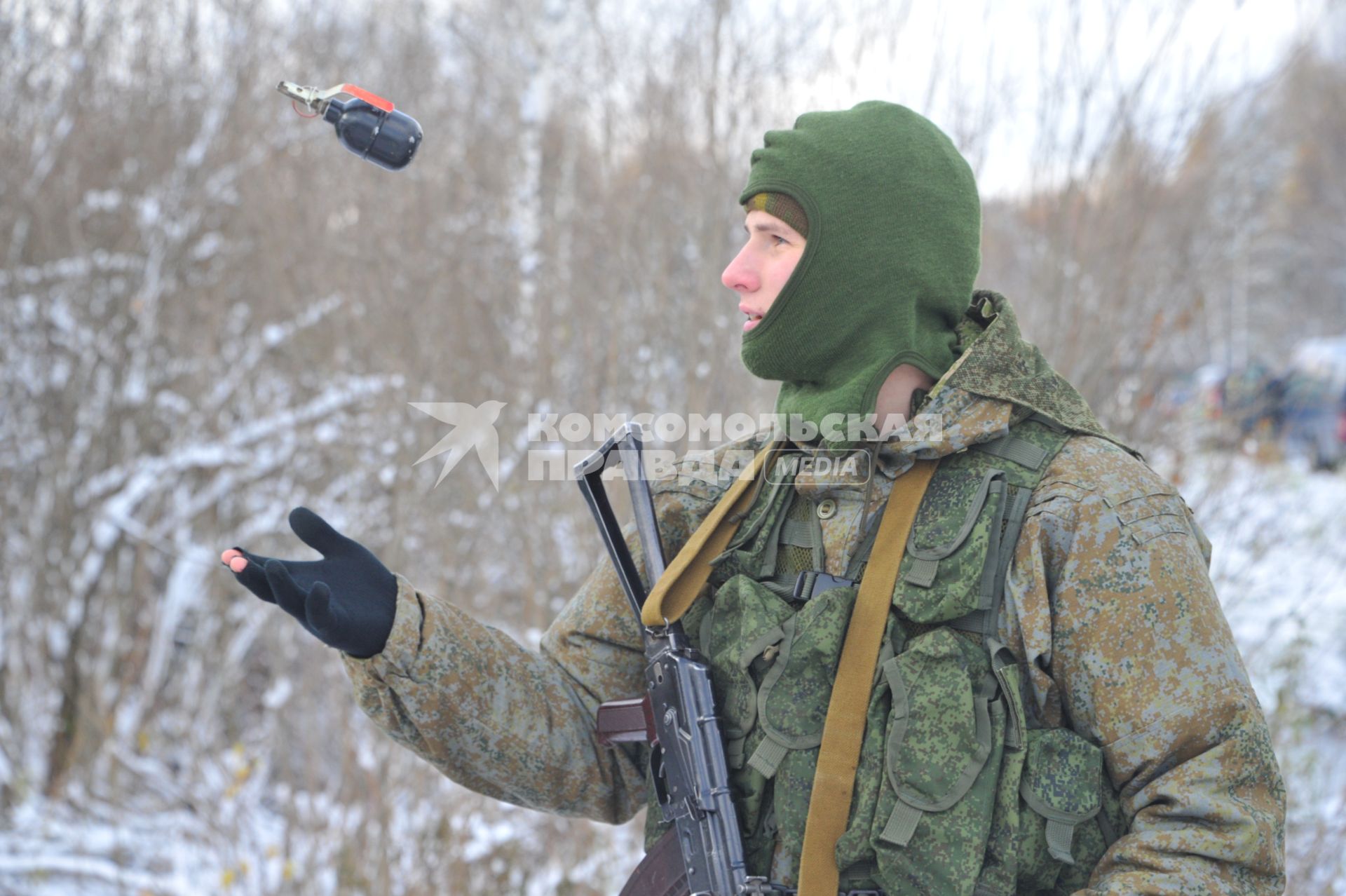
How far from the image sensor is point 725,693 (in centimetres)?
167

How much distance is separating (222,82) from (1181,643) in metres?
7.09

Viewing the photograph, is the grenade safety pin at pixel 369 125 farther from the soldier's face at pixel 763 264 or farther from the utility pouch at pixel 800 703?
the utility pouch at pixel 800 703

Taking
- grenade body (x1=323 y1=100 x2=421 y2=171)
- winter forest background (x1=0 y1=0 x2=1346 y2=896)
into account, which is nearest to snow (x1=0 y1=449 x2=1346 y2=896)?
winter forest background (x1=0 y1=0 x2=1346 y2=896)

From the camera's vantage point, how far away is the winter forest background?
4492 millimetres

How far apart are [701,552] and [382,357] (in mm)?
4578

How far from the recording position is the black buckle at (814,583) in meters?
1.58

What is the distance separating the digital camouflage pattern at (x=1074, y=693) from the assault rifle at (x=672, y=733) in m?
0.07

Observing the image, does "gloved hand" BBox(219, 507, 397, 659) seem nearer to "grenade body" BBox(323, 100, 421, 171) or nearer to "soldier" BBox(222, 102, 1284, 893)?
"soldier" BBox(222, 102, 1284, 893)

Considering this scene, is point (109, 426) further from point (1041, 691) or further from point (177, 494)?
point (1041, 691)

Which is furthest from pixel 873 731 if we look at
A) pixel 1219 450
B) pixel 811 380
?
pixel 1219 450
